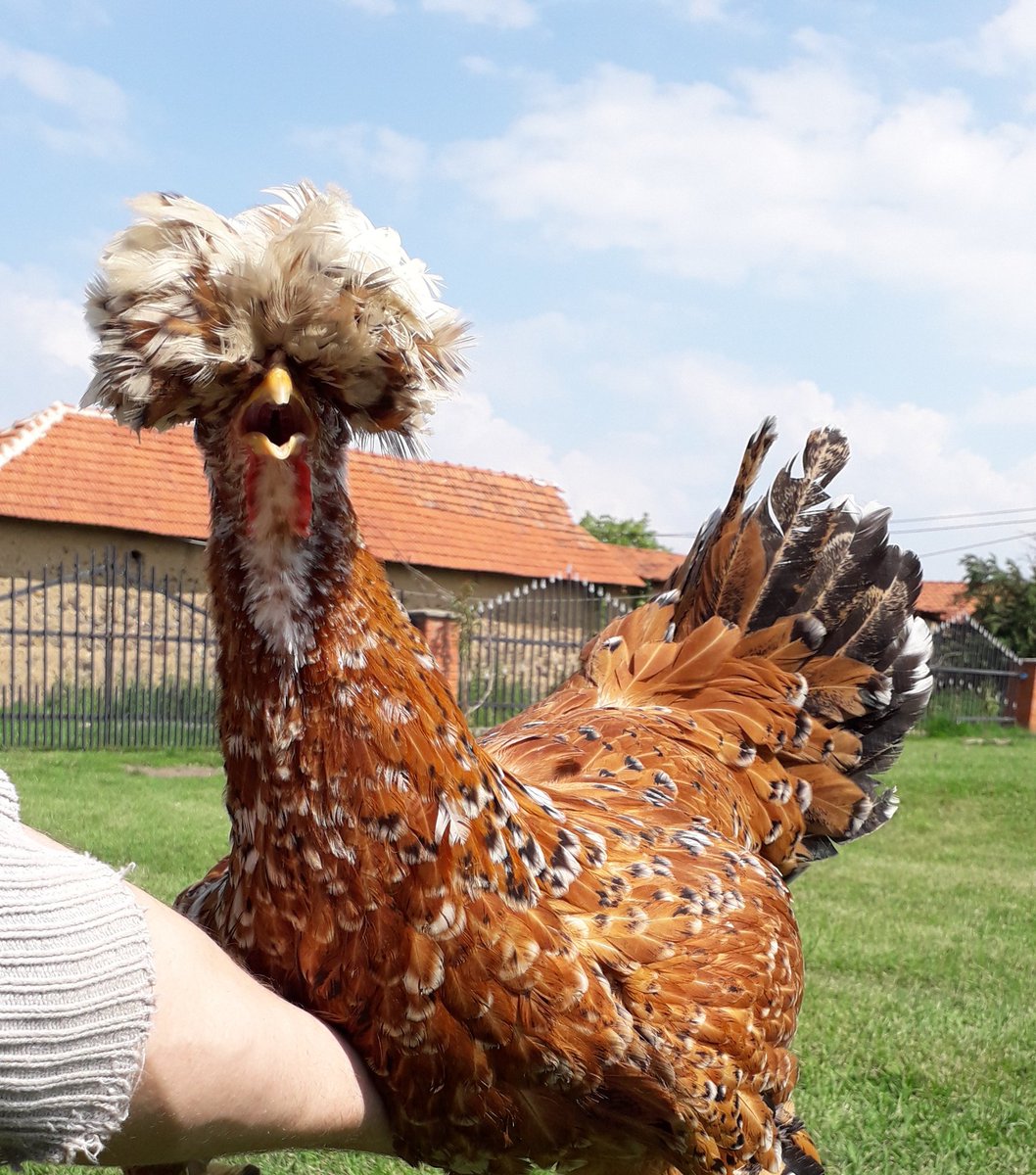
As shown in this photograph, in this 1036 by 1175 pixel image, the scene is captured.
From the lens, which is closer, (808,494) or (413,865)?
(413,865)

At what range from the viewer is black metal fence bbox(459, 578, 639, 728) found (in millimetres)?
18000

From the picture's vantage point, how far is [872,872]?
9.19m

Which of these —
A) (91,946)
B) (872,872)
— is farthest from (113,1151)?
(872,872)

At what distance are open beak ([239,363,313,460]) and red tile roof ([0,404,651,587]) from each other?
48.1ft

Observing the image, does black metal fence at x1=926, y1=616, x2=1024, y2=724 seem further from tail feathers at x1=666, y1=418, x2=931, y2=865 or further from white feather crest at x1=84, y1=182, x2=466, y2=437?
white feather crest at x1=84, y1=182, x2=466, y2=437

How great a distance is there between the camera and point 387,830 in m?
2.06

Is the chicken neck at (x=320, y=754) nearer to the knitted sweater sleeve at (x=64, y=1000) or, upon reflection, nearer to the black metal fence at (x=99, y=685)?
the knitted sweater sleeve at (x=64, y=1000)

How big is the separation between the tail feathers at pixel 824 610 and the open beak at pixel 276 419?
3.12 m

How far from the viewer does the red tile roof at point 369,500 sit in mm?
19328

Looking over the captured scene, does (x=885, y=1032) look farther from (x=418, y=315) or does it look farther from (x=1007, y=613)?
(x=1007, y=613)

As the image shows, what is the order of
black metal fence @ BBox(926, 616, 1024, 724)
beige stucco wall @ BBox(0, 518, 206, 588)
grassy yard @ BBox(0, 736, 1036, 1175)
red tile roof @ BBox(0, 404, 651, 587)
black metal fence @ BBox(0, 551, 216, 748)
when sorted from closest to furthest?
grassy yard @ BBox(0, 736, 1036, 1175)
black metal fence @ BBox(0, 551, 216, 748)
beige stucco wall @ BBox(0, 518, 206, 588)
red tile roof @ BBox(0, 404, 651, 587)
black metal fence @ BBox(926, 616, 1024, 724)

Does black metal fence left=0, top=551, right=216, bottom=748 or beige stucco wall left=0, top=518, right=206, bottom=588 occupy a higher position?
beige stucco wall left=0, top=518, right=206, bottom=588

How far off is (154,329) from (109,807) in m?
8.84

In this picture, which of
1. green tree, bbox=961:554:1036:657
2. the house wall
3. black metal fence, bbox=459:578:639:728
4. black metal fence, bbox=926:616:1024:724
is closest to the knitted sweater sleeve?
black metal fence, bbox=459:578:639:728
